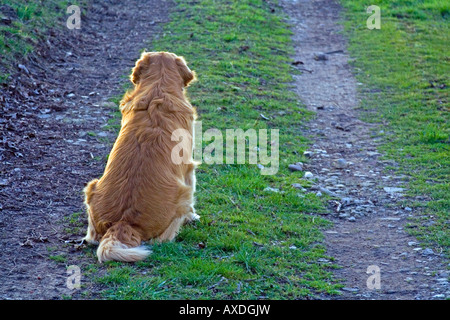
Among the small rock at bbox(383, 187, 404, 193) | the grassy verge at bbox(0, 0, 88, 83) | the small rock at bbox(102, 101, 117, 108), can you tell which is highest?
the grassy verge at bbox(0, 0, 88, 83)

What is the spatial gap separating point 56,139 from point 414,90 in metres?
5.77

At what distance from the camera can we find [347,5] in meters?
14.7

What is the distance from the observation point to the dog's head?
5684mm

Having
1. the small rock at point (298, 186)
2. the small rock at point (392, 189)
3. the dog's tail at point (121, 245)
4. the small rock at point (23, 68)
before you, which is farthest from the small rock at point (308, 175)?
the small rock at point (23, 68)

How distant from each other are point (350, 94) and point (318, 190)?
3601 mm

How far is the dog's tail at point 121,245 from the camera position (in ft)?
15.3

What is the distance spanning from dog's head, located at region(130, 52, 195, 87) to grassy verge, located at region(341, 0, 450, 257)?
2.69 metres
